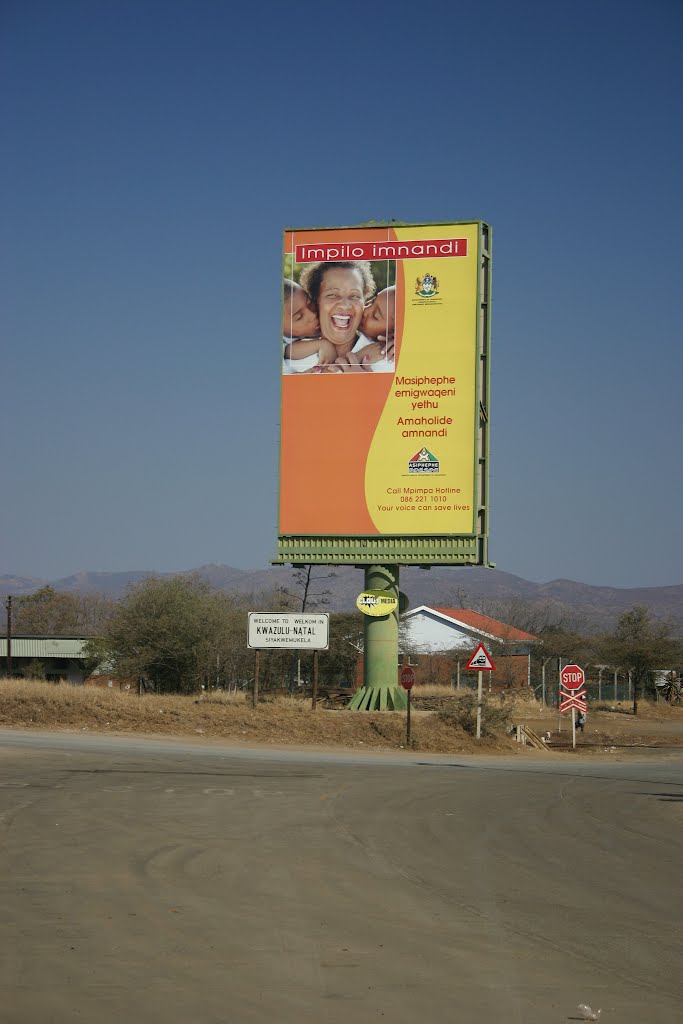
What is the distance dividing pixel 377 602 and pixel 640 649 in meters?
37.8

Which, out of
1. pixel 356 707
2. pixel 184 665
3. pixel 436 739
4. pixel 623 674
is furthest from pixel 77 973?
pixel 623 674

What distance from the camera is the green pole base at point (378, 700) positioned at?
37.8m

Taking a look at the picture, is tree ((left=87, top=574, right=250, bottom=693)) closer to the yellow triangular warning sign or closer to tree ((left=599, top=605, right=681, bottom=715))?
the yellow triangular warning sign

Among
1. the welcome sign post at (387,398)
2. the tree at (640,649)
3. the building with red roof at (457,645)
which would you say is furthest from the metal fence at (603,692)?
the welcome sign post at (387,398)

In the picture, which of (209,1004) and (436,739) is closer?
(209,1004)

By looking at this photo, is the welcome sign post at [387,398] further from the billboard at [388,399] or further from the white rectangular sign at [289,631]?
the white rectangular sign at [289,631]

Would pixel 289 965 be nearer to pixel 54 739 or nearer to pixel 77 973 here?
pixel 77 973

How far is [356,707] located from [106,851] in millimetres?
25429

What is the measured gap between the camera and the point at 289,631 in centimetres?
3766

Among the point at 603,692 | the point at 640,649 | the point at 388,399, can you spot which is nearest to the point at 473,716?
the point at 388,399

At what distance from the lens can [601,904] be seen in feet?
34.4

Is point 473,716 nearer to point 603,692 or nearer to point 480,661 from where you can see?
point 480,661

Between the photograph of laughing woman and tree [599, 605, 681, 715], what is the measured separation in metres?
38.8

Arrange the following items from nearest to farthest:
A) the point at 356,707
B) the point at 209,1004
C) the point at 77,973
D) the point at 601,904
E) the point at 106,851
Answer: the point at 209,1004 → the point at 77,973 → the point at 601,904 → the point at 106,851 → the point at 356,707
